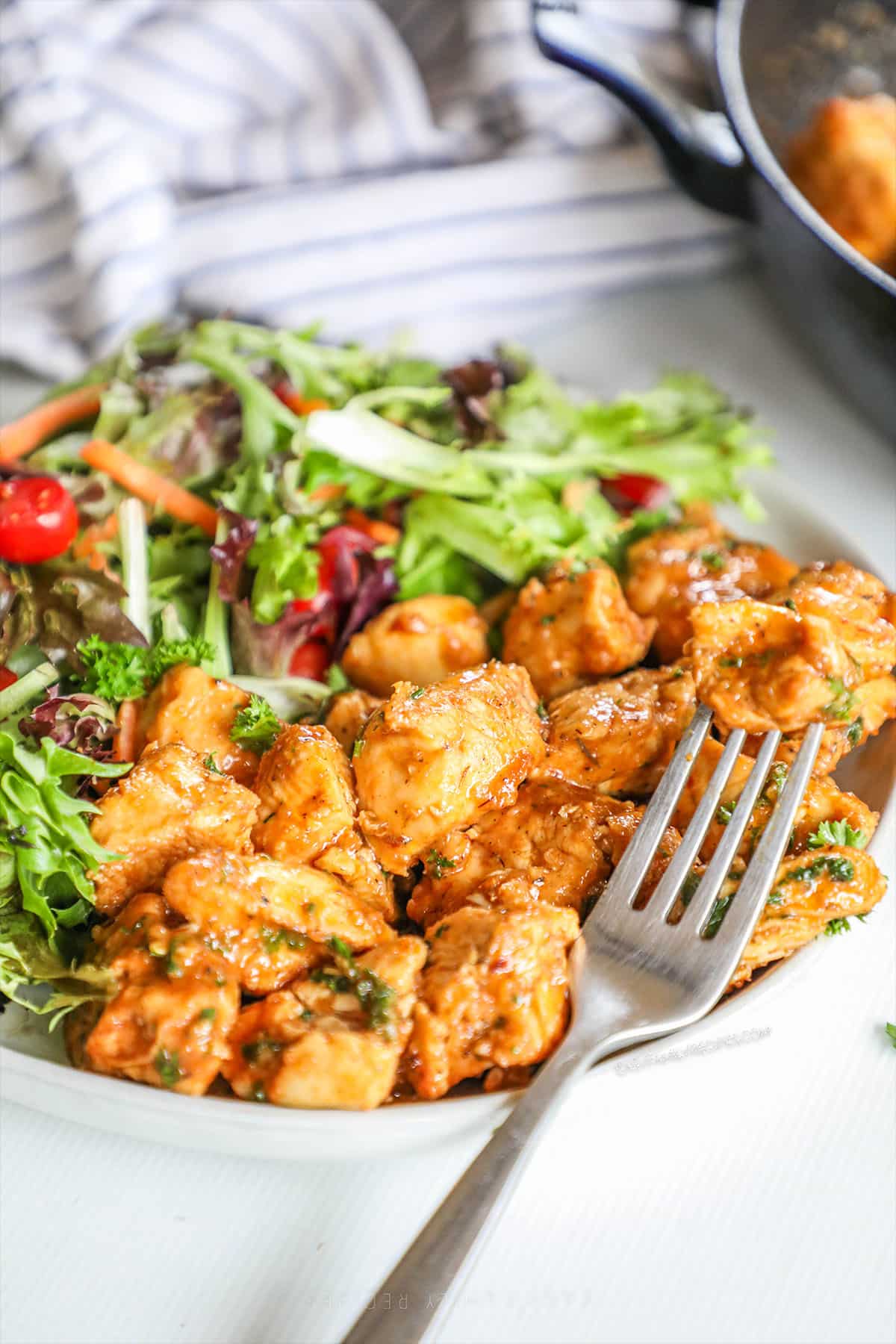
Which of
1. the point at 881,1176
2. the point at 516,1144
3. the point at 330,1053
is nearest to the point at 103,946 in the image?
the point at 330,1053

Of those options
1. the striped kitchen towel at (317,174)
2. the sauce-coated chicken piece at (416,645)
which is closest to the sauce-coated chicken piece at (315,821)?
the sauce-coated chicken piece at (416,645)

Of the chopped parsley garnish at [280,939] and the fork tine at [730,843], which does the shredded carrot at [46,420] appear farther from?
the fork tine at [730,843]

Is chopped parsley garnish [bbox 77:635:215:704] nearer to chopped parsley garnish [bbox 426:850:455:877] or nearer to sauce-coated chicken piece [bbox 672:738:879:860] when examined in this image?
chopped parsley garnish [bbox 426:850:455:877]

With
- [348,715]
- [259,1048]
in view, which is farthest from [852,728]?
[259,1048]

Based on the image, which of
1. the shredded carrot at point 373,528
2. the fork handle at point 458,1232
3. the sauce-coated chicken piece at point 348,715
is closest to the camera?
the fork handle at point 458,1232

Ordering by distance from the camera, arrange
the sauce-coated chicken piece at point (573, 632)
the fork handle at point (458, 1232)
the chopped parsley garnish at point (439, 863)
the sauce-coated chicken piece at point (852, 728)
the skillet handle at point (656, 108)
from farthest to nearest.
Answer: the skillet handle at point (656, 108), the sauce-coated chicken piece at point (573, 632), the sauce-coated chicken piece at point (852, 728), the chopped parsley garnish at point (439, 863), the fork handle at point (458, 1232)

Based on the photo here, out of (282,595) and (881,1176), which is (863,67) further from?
(881,1176)
